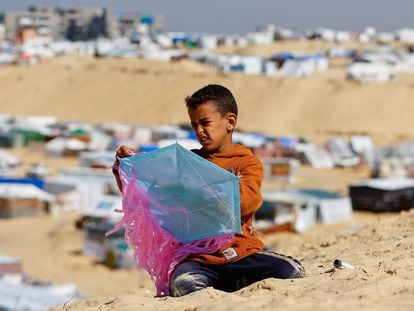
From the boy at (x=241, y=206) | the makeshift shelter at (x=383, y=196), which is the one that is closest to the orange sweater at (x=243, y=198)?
the boy at (x=241, y=206)

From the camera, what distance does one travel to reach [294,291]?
3.83 m

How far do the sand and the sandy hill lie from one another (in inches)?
3.2

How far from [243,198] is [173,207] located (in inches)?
14.6

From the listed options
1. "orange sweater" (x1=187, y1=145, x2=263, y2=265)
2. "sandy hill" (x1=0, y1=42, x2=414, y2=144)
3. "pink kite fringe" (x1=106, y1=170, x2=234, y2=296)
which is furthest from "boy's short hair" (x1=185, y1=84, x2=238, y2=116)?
"sandy hill" (x1=0, y1=42, x2=414, y2=144)

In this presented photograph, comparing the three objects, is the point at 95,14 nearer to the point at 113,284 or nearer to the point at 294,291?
the point at 113,284

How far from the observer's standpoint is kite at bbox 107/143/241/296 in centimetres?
392

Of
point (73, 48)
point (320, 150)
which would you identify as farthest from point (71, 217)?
point (73, 48)

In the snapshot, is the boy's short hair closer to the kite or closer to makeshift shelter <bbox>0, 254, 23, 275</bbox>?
the kite

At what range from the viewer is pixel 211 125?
4.03 meters

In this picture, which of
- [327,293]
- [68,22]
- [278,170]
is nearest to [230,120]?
[327,293]

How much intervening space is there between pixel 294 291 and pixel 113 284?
1088 cm

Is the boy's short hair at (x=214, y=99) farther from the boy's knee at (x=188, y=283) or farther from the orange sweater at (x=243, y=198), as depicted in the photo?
the boy's knee at (x=188, y=283)

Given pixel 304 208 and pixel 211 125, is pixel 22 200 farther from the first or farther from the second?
pixel 211 125

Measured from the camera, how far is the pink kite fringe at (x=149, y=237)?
4.12 meters
